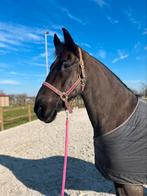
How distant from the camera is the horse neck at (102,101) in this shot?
2.21 m

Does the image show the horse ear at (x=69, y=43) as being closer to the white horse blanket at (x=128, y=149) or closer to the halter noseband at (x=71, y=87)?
the halter noseband at (x=71, y=87)

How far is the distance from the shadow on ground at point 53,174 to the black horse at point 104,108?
5.76ft

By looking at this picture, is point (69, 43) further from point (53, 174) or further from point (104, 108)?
point (53, 174)

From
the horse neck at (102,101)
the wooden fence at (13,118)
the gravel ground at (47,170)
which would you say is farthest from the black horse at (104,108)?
the wooden fence at (13,118)

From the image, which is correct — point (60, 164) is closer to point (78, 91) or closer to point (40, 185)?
point (40, 185)

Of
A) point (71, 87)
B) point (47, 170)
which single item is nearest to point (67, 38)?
point (71, 87)

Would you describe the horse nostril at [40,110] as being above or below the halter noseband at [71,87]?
below

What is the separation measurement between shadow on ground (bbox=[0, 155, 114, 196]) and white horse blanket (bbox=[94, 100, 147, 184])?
1727 millimetres

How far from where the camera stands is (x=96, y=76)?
7.32 feet

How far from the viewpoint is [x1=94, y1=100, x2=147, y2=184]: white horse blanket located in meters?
2.20

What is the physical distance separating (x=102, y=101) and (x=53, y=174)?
2929mm

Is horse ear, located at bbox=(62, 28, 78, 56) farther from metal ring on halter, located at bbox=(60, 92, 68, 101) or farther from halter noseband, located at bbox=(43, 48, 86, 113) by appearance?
metal ring on halter, located at bbox=(60, 92, 68, 101)

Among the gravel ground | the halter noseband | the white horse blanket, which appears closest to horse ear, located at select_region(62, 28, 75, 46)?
the halter noseband

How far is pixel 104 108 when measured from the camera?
7.27ft
